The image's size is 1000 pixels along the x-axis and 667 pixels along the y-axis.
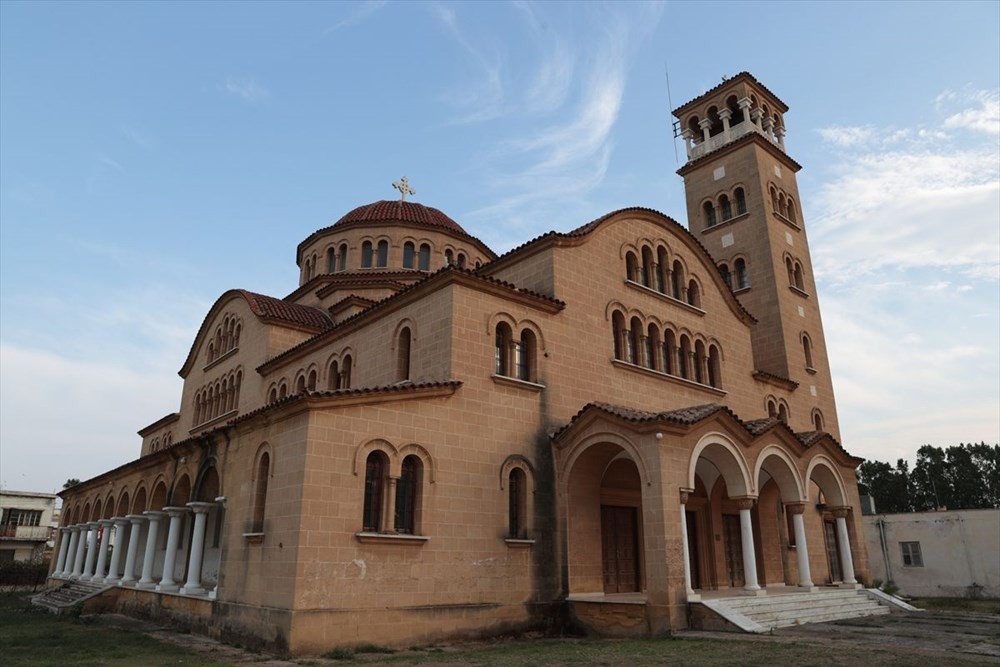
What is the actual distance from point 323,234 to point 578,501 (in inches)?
719

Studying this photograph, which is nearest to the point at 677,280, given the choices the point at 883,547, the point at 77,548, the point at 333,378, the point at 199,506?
the point at 333,378

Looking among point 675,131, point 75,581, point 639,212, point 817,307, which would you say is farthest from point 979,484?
point 75,581

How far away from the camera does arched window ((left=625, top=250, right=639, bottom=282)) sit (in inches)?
787

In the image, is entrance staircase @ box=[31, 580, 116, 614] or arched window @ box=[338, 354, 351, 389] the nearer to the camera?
arched window @ box=[338, 354, 351, 389]

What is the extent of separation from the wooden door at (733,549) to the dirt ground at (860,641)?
407cm

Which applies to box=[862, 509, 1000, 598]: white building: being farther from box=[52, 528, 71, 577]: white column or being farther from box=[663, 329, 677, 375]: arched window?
box=[52, 528, 71, 577]: white column

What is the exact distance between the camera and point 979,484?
6781cm

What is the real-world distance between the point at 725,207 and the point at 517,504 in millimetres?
18415

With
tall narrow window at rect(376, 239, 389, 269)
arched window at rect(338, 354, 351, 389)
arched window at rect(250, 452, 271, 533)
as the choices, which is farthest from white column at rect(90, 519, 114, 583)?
tall narrow window at rect(376, 239, 389, 269)

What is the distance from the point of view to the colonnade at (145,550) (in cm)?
1741

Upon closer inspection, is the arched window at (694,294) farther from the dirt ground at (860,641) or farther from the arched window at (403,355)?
the dirt ground at (860,641)

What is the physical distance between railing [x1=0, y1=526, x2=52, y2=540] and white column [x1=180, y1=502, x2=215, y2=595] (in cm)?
4866

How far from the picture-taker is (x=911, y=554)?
29.6 m

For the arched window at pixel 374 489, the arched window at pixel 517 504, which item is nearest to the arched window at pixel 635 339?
the arched window at pixel 517 504
